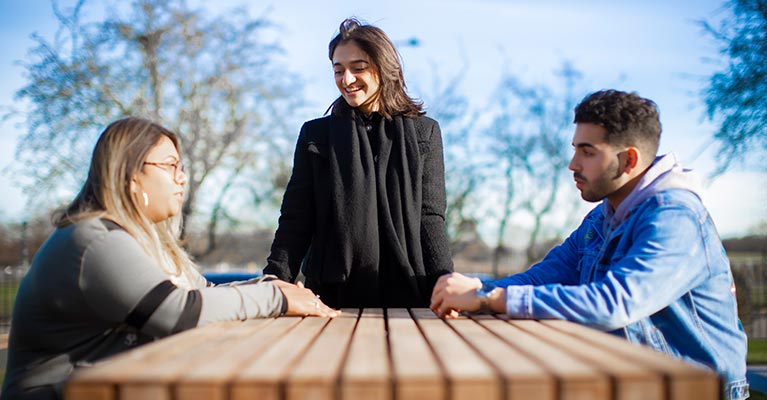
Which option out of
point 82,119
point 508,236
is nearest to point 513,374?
point 82,119

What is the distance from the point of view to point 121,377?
1.23m

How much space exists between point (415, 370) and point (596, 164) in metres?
1.36

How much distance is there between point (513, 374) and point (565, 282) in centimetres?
175

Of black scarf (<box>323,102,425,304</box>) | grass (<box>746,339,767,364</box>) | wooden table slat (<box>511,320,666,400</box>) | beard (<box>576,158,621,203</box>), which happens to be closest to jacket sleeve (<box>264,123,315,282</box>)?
black scarf (<box>323,102,425,304</box>)

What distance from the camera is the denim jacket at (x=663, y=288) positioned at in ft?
6.41

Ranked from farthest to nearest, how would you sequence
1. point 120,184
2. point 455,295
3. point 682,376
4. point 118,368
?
point 455,295 → point 120,184 → point 118,368 → point 682,376

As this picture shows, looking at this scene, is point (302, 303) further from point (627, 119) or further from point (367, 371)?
point (627, 119)

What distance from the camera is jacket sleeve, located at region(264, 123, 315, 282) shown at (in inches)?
115

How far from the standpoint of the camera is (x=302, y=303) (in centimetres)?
234

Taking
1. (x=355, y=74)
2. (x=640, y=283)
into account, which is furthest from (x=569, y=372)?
(x=355, y=74)

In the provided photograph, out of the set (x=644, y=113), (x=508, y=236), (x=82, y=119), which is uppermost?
(x=82, y=119)

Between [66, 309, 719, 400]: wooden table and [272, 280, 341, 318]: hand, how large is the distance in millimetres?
640

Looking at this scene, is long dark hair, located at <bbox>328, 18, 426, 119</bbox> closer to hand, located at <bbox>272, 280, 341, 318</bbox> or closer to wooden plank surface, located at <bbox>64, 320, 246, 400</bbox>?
hand, located at <bbox>272, 280, 341, 318</bbox>

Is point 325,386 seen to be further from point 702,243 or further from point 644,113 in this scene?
point 644,113
